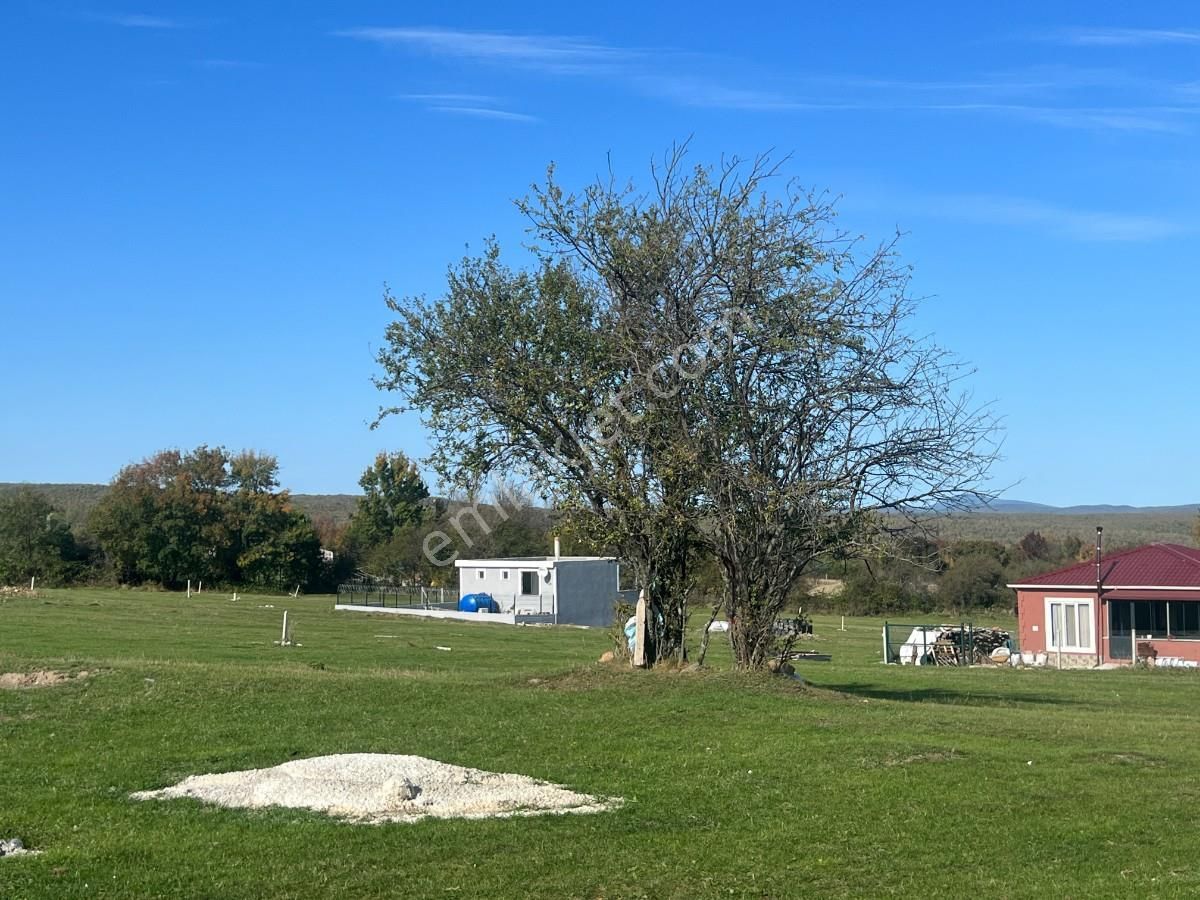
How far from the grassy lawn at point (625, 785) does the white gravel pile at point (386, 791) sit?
0.33 m

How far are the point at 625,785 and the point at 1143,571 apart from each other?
122 feet

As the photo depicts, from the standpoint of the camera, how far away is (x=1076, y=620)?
45.7m

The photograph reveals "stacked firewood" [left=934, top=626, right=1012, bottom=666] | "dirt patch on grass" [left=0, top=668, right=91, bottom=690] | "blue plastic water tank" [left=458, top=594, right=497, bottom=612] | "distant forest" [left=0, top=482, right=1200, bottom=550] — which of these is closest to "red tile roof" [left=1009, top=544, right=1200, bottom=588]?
"stacked firewood" [left=934, top=626, right=1012, bottom=666]

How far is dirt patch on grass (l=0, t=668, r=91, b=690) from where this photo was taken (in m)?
20.0

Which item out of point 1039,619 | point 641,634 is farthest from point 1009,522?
point 641,634

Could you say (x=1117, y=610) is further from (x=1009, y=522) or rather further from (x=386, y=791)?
(x=1009, y=522)

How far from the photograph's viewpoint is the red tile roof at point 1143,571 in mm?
44094

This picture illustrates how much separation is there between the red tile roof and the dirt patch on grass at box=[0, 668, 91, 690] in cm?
3500

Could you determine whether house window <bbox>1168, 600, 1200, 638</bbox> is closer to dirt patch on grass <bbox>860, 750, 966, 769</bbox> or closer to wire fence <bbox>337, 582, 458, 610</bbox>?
dirt patch on grass <bbox>860, 750, 966, 769</bbox>

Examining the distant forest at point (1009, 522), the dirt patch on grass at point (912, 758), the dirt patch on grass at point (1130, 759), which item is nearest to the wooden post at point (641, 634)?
the dirt patch on grass at point (912, 758)

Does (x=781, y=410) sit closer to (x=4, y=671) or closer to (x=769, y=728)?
(x=769, y=728)

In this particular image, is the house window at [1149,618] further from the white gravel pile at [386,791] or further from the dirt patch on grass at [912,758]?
the white gravel pile at [386,791]

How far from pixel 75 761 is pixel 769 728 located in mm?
7920

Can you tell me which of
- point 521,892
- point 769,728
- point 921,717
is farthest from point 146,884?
point 921,717
